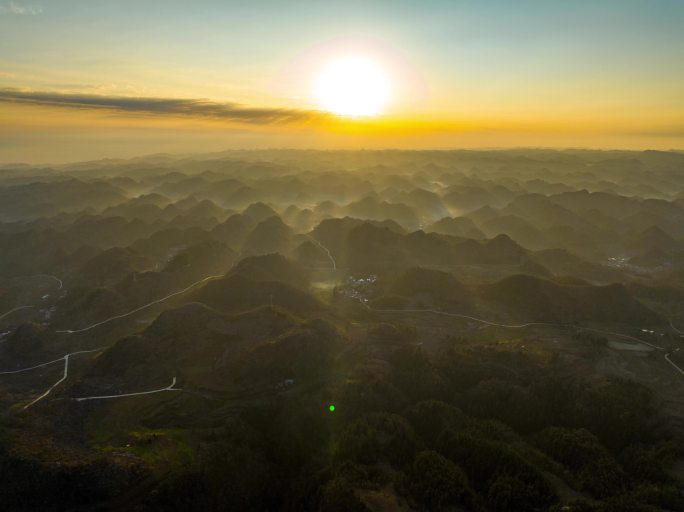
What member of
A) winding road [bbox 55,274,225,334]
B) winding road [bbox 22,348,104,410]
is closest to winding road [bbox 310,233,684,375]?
winding road [bbox 55,274,225,334]

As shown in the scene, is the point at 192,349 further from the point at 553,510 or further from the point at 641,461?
the point at 641,461

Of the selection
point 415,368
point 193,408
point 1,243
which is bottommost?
point 1,243

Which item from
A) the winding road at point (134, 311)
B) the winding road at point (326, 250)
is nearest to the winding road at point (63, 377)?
the winding road at point (134, 311)

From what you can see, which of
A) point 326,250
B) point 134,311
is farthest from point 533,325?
point 134,311

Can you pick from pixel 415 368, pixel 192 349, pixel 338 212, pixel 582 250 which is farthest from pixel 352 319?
pixel 338 212

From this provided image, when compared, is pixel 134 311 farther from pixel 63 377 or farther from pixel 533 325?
pixel 533 325

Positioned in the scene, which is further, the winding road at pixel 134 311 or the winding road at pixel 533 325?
the winding road at pixel 134 311

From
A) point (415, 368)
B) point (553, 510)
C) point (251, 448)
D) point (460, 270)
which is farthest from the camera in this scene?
point (460, 270)

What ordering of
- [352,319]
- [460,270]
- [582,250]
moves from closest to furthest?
1. [352,319]
2. [460,270]
3. [582,250]

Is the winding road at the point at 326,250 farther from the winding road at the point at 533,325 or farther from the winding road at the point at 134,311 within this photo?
the winding road at the point at 134,311

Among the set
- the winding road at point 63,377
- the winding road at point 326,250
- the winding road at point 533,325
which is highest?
the winding road at point 533,325

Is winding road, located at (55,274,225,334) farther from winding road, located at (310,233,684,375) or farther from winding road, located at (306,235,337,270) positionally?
winding road, located at (310,233,684,375)
